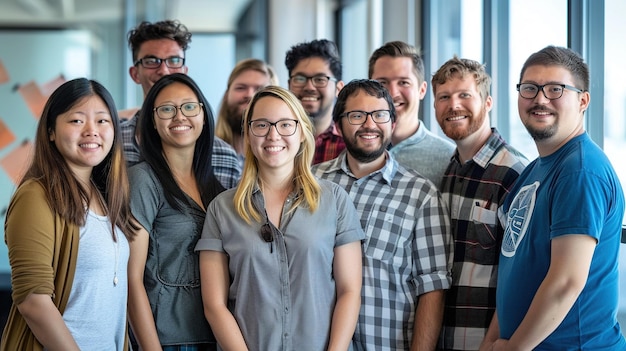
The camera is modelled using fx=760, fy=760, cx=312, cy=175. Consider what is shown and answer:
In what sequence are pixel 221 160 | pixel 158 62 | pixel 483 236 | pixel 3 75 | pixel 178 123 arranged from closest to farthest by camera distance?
pixel 483 236, pixel 178 123, pixel 221 160, pixel 158 62, pixel 3 75

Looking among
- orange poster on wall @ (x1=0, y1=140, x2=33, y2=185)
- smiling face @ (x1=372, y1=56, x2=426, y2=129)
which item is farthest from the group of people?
orange poster on wall @ (x1=0, y1=140, x2=33, y2=185)

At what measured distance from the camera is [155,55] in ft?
11.5

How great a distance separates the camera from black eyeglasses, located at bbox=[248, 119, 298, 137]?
2488mm

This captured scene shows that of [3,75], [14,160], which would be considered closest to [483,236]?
[14,160]

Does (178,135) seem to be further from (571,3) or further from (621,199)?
(571,3)

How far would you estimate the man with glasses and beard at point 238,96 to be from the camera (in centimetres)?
390

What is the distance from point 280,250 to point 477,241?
0.66m

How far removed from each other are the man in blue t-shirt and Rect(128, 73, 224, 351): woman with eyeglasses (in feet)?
3.30

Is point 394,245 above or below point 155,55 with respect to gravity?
below

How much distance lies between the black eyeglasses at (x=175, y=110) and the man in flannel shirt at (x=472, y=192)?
870 millimetres

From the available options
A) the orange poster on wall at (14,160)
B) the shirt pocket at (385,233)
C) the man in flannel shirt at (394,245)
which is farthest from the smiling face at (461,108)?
the orange poster on wall at (14,160)

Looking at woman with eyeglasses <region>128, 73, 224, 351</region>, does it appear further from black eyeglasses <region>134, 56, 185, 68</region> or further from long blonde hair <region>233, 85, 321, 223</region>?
black eyeglasses <region>134, 56, 185, 68</region>

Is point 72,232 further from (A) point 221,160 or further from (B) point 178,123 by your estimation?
(A) point 221,160

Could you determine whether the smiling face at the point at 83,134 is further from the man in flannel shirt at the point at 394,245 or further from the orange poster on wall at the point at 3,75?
the orange poster on wall at the point at 3,75
